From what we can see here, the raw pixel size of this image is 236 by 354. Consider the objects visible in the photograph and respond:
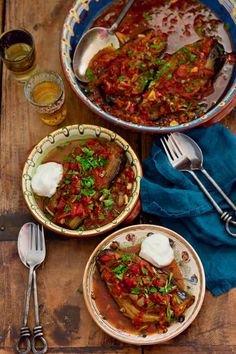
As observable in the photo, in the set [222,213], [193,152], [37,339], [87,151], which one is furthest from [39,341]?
[193,152]

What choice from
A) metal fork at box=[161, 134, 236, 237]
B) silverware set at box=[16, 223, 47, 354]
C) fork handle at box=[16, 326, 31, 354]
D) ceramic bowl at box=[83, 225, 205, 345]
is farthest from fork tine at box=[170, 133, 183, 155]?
fork handle at box=[16, 326, 31, 354]

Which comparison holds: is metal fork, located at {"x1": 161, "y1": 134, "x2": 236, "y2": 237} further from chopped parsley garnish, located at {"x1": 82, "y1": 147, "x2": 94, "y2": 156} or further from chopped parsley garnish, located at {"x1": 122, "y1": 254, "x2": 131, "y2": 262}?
chopped parsley garnish, located at {"x1": 122, "y1": 254, "x2": 131, "y2": 262}

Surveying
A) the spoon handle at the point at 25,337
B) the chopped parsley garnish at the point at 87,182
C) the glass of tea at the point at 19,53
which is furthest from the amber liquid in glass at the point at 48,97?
the spoon handle at the point at 25,337

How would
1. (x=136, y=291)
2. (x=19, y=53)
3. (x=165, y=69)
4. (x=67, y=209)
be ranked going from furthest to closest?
(x=19, y=53) < (x=165, y=69) < (x=67, y=209) < (x=136, y=291)

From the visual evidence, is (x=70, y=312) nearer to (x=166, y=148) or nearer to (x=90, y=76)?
(x=166, y=148)

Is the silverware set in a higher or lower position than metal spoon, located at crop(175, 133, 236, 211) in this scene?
lower
